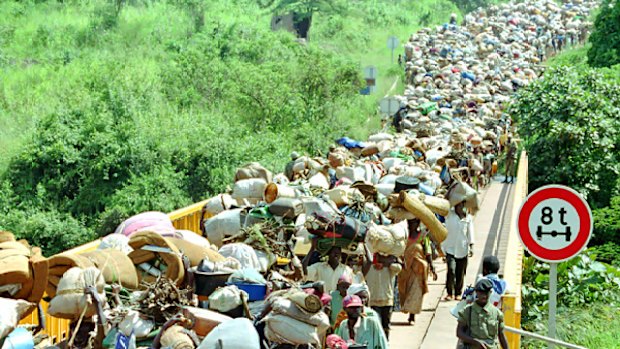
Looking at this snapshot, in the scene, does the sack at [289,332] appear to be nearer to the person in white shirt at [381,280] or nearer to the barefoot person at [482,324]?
the barefoot person at [482,324]

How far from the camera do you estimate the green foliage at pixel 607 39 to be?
34.5m

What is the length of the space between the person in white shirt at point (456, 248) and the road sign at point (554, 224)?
186 inches

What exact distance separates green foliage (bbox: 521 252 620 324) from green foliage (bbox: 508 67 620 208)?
6.32 metres

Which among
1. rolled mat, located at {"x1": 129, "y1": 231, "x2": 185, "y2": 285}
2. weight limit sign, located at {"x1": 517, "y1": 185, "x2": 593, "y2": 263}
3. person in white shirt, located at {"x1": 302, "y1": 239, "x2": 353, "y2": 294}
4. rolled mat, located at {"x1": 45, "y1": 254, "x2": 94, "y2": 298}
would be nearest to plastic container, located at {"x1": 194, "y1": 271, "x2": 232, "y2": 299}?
rolled mat, located at {"x1": 129, "y1": 231, "x2": 185, "y2": 285}

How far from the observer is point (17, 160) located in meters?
23.1

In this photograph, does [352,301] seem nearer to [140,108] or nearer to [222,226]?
[222,226]

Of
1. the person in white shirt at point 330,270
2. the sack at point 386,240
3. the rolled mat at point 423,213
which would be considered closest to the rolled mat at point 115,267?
the person in white shirt at point 330,270

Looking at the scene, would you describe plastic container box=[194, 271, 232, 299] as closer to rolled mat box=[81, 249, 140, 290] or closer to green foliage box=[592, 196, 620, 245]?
rolled mat box=[81, 249, 140, 290]

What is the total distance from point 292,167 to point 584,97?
8.34 metres

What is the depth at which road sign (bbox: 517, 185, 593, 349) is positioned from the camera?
7.65m

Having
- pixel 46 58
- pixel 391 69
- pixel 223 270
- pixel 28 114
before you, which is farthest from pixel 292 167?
pixel 391 69

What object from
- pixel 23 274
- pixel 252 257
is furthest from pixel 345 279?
pixel 23 274

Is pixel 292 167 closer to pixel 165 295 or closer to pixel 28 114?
pixel 165 295

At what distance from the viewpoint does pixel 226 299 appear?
24.7ft
